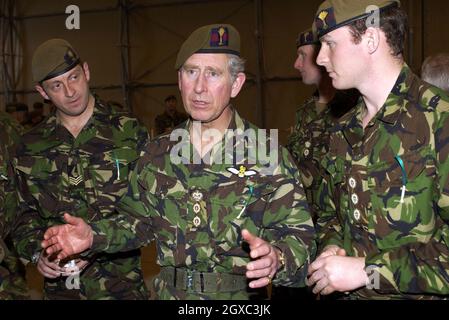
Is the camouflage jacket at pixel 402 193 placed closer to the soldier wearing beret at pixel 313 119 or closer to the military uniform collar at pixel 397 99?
the military uniform collar at pixel 397 99

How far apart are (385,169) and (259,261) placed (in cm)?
54

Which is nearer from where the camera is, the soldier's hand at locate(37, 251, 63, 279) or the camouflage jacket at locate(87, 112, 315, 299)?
the camouflage jacket at locate(87, 112, 315, 299)

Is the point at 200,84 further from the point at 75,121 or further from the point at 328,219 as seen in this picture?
the point at 75,121

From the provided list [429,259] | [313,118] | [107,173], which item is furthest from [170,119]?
[429,259]

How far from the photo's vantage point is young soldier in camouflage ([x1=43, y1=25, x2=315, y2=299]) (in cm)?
235

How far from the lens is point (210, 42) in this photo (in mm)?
2418

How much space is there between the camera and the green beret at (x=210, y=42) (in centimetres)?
241

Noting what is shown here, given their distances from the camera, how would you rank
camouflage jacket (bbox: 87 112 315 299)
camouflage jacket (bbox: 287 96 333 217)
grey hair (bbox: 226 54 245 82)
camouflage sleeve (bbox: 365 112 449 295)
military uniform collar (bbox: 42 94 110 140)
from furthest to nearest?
camouflage jacket (bbox: 287 96 333 217)
military uniform collar (bbox: 42 94 110 140)
grey hair (bbox: 226 54 245 82)
camouflage jacket (bbox: 87 112 315 299)
camouflage sleeve (bbox: 365 112 449 295)

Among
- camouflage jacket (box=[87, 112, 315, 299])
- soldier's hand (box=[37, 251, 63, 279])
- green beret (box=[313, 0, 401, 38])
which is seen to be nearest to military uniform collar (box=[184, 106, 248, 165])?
camouflage jacket (box=[87, 112, 315, 299])

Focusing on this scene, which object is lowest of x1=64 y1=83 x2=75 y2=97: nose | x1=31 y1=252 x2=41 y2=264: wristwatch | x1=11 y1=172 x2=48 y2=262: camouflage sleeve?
x1=31 y1=252 x2=41 y2=264: wristwatch

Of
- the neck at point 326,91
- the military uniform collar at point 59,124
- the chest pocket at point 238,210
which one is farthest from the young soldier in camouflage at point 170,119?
the chest pocket at point 238,210

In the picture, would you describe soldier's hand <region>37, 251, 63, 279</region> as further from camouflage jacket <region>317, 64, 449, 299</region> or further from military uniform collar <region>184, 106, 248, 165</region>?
camouflage jacket <region>317, 64, 449, 299</region>

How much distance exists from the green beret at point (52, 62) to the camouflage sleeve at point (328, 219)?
1601mm

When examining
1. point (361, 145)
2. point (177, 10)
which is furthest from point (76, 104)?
point (177, 10)
